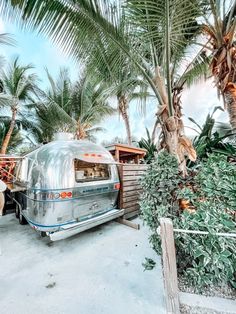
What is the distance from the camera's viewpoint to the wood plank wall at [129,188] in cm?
477

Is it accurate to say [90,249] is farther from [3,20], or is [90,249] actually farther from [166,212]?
[3,20]

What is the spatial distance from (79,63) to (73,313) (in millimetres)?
3576

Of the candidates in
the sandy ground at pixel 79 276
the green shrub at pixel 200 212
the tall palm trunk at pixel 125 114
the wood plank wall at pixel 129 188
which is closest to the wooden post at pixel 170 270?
the sandy ground at pixel 79 276

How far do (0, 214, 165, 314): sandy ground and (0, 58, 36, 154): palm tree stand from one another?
27.0 ft

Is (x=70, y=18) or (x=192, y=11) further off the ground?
(x=192, y=11)

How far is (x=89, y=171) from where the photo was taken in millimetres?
3994

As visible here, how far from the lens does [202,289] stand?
2008 mm

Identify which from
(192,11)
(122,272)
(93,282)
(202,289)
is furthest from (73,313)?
(192,11)

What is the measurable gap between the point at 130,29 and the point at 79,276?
12.2 feet

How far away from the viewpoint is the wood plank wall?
4.77m

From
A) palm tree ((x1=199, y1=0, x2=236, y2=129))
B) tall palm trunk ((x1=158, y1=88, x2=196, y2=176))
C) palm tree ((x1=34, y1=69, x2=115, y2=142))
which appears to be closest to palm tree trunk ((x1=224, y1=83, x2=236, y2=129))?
palm tree ((x1=199, y1=0, x2=236, y2=129))

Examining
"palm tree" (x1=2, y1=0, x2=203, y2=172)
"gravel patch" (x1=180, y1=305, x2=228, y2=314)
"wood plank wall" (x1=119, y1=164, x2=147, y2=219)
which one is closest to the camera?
"gravel patch" (x1=180, y1=305, x2=228, y2=314)

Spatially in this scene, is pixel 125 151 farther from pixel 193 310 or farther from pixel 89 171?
pixel 193 310

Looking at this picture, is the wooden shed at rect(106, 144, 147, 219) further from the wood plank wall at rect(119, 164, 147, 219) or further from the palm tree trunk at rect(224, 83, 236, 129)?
the palm tree trunk at rect(224, 83, 236, 129)
